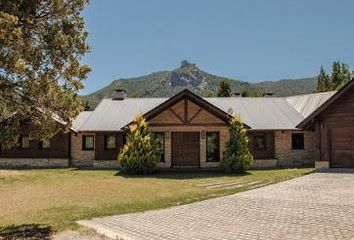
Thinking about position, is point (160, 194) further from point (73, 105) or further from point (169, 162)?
point (169, 162)

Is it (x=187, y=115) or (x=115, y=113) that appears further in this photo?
(x=115, y=113)

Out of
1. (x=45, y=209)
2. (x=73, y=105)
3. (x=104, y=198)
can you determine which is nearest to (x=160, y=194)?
(x=104, y=198)

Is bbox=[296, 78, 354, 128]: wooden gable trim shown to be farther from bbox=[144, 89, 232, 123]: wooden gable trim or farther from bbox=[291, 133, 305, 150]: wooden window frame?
bbox=[291, 133, 305, 150]: wooden window frame

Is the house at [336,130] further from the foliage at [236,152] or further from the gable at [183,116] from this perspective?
the gable at [183,116]

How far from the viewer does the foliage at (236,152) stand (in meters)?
28.0

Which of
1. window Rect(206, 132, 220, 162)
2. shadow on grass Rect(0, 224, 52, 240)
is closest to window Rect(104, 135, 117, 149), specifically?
window Rect(206, 132, 220, 162)

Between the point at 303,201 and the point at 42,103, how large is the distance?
9.31 m

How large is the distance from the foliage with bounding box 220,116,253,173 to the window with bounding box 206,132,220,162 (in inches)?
108

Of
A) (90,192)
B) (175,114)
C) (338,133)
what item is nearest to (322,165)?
(338,133)

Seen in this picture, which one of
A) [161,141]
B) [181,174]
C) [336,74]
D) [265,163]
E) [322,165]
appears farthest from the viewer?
[336,74]

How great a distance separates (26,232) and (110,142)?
21249 mm

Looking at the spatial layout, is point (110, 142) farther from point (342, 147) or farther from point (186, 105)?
point (342, 147)

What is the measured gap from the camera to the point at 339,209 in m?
14.0

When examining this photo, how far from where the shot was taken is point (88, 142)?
113ft
